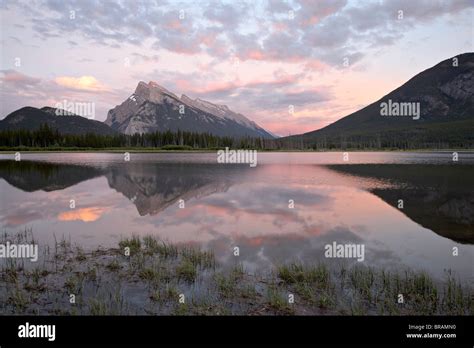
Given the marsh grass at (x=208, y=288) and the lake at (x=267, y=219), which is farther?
the lake at (x=267, y=219)

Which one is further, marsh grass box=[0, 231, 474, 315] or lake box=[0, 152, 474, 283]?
lake box=[0, 152, 474, 283]

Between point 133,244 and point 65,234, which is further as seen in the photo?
point 65,234

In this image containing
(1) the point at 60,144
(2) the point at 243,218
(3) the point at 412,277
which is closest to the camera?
(3) the point at 412,277

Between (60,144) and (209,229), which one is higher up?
(60,144)

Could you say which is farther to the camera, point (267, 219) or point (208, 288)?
point (267, 219)

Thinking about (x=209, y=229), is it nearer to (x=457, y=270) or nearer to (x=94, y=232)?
(x=94, y=232)

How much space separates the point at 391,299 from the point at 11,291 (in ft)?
38.4

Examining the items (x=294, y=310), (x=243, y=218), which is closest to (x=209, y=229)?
(x=243, y=218)

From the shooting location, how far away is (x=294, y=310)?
9195mm

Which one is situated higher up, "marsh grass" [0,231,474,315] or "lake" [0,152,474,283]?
"lake" [0,152,474,283]

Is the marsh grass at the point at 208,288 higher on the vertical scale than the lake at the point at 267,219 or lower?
lower

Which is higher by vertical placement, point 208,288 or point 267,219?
point 267,219

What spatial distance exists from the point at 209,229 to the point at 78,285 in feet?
29.5
